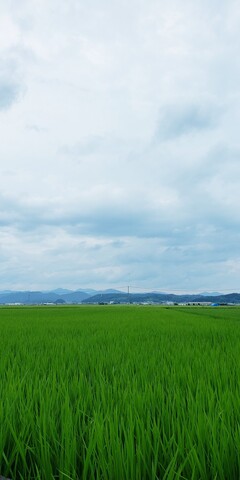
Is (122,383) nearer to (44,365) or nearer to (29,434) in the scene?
(29,434)

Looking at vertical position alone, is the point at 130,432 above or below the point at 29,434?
above

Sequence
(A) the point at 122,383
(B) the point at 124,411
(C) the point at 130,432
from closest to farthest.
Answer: (C) the point at 130,432 → (B) the point at 124,411 → (A) the point at 122,383

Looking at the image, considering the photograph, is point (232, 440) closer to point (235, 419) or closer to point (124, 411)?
point (235, 419)

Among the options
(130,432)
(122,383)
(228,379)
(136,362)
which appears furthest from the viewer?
(136,362)

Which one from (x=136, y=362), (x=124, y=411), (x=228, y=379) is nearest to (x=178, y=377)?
(x=228, y=379)

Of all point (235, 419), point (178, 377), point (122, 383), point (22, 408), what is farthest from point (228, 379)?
point (22, 408)

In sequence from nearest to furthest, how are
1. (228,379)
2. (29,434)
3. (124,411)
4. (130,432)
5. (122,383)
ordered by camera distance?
(130,432)
(29,434)
(124,411)
(122,383)
(228,379)

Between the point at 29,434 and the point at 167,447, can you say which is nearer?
the point at 167,447

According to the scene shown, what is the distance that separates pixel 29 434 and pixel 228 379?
5.42ft

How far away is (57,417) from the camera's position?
1.95 m

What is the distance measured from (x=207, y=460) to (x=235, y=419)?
416 mm

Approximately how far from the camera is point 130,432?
56.2 inches

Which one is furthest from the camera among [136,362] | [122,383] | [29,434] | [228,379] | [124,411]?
[136,362]

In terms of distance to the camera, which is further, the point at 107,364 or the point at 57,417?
the point at 107,364
